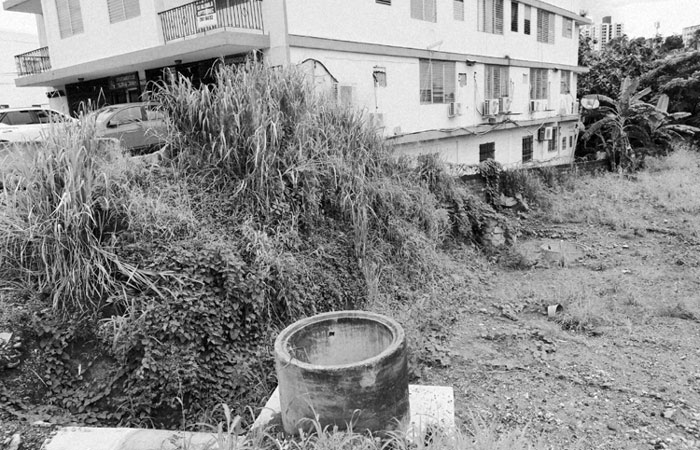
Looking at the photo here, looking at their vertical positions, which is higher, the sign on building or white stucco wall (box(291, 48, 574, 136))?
the sign on building

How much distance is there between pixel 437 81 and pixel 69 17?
11.1m

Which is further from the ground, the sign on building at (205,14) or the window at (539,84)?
the sign on building at (205,14)

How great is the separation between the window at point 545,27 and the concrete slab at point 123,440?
20.1m

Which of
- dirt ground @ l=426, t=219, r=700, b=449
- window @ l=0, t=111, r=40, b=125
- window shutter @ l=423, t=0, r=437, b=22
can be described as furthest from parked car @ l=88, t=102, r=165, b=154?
window shutter @ l=423, t=0, r=437, b=22

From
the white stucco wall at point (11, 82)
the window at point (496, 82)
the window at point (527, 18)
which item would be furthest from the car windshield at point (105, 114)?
the white stucco wall at point (11, 82)

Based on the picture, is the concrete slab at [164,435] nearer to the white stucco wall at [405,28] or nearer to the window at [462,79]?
the white stucco wall at [405,28]

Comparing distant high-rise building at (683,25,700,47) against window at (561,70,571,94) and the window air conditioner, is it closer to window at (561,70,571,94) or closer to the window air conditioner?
window at (561,70,571,94)

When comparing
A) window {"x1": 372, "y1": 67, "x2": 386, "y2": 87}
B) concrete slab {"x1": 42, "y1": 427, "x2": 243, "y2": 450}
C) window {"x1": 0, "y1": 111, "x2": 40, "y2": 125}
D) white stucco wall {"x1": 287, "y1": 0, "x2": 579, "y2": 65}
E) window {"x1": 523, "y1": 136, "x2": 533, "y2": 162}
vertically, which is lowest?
concrete slab {"x1": 42, "y1": 427, "x2": 243, "y2": 450}

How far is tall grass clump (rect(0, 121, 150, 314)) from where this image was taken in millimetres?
4660

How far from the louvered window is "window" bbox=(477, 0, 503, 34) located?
40.5 feet

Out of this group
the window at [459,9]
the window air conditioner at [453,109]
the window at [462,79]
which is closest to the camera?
the window at [459,9]

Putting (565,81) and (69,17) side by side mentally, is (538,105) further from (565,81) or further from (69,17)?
(69,17)

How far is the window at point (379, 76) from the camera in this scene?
1230 centimetres

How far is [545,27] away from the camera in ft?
64.4
